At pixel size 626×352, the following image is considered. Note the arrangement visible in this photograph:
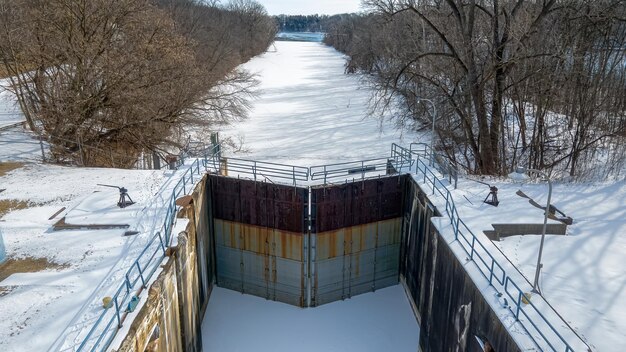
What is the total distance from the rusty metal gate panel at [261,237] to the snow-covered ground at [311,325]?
1.65 ft

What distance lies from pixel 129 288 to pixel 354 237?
26.5ft

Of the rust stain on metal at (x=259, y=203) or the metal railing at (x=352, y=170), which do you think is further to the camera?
the rust stain on metal at (x=259, y=203)

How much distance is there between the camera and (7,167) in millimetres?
16141

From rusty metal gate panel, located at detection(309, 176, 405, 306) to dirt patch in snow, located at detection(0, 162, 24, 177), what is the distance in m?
10.9

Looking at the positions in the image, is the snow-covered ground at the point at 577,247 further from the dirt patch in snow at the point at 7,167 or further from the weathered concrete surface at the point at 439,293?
the dirt patch in snow at the point at 7,167

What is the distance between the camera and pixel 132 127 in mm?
20969

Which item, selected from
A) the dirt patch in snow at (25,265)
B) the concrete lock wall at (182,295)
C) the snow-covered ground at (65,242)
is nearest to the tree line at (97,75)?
the snow-covered ground at (65,242)

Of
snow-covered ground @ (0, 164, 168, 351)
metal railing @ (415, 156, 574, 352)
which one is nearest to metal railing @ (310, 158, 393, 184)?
metal railing @ (415, 156, 574, 352)

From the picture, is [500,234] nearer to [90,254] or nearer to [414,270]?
[414,270]

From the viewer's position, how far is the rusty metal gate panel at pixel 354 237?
47.4 feet

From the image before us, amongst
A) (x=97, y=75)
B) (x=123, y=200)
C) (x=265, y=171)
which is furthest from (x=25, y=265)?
(x=97, y=75)

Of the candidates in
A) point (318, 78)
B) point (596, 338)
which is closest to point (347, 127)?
point (596, 338)

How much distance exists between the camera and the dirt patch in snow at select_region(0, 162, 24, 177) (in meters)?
15.7

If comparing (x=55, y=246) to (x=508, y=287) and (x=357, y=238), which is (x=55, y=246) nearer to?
(x=357, y=238)
